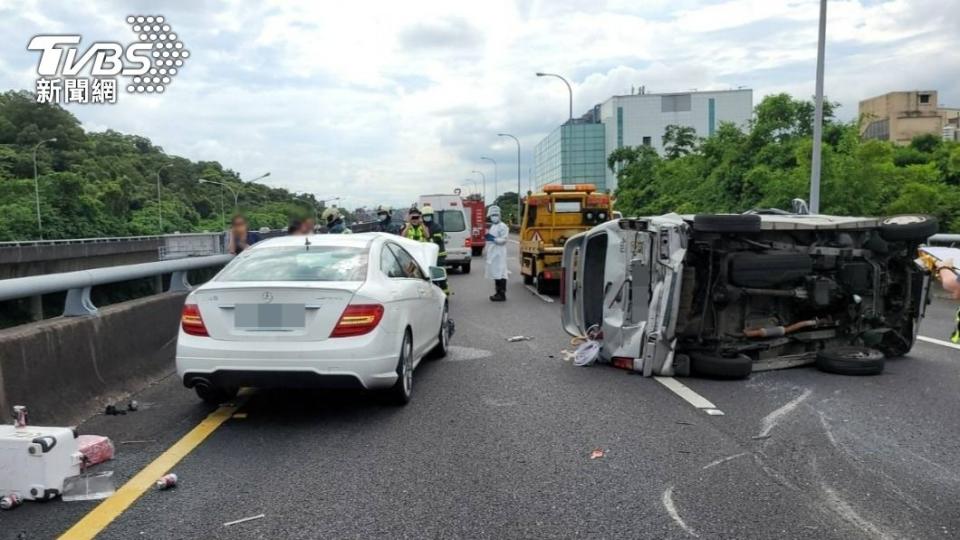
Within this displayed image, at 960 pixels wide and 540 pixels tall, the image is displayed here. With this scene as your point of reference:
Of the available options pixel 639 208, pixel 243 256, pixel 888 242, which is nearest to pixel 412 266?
pixel 243 256

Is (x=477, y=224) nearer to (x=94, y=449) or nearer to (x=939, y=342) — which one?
(x=939, y=342)

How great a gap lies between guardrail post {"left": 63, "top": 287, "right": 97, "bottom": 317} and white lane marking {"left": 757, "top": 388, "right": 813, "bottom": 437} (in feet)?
18.1

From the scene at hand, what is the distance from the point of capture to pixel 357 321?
5.73 m

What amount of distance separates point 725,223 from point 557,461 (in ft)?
10.5

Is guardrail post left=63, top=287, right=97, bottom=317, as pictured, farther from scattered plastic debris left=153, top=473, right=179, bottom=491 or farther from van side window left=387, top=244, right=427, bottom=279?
van side window left=387, top=244, right=427, bottom=279

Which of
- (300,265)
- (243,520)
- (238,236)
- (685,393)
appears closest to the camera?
(243,520)

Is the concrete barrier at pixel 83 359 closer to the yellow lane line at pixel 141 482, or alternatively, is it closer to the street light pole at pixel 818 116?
the yellow lane line at pixel 141 482

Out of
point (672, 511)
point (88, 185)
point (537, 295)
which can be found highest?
point (88, 185)

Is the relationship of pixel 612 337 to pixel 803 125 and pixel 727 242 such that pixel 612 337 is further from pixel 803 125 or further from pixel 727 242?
pixel 803 125

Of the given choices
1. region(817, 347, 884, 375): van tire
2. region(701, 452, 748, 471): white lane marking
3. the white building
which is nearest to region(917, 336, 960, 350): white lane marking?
region(817, 347, 884, 375): van tire

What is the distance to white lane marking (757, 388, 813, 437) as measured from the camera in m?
5.54

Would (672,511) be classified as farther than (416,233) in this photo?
No

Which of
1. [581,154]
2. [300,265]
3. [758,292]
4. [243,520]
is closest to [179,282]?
[300,265]

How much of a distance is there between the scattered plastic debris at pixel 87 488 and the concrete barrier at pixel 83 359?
40.0 inches
